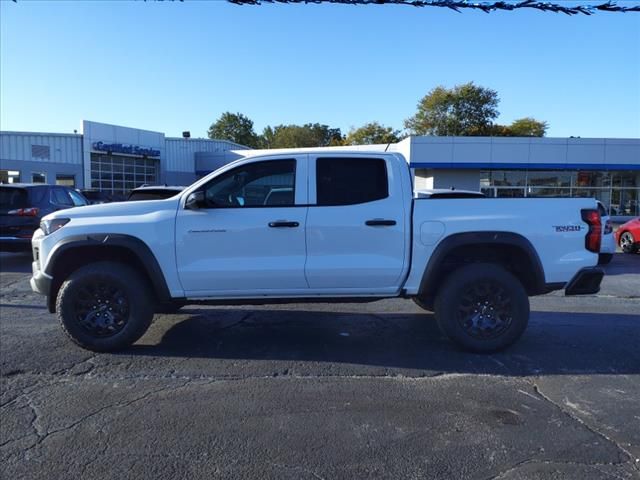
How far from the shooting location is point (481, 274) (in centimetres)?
549

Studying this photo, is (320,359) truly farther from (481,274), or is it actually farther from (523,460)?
(523,460)

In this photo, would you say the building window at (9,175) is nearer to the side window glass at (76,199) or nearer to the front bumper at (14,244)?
the side window glass at (76,199)

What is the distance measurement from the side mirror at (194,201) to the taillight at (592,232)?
3925 mm

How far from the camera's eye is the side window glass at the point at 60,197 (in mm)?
12836

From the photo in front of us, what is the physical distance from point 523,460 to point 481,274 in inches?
91.7

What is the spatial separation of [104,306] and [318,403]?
2.60 m

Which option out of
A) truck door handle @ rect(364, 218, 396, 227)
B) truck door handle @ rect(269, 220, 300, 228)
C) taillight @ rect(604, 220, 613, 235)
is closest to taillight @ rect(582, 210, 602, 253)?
truck door handle @ rect(364, 218, 396, 227)

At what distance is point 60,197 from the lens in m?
13.1

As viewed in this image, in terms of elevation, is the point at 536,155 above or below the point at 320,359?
above

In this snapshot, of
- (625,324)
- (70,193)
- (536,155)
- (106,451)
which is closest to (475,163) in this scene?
(536,155)

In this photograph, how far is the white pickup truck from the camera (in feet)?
17.8

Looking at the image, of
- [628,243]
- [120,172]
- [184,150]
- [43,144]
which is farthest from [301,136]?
[628,243]

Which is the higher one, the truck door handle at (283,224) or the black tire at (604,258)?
the truck door handle at (283,224)

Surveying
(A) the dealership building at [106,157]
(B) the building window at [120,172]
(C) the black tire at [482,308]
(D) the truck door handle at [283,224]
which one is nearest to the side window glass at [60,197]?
(D) the truck door handle at [283,224]
